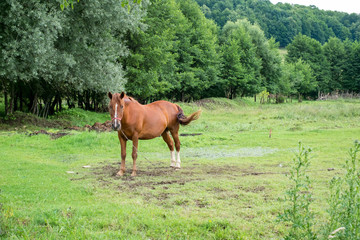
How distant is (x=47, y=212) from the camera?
5844mm

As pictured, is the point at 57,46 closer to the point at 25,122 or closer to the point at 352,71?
the point at 25,122

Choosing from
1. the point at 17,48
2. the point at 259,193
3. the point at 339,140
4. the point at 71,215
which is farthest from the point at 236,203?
the point at 17,48

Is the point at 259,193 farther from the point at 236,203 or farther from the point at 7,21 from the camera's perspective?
the point at 7,21

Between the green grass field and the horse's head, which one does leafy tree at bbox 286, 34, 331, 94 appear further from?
the horse's head

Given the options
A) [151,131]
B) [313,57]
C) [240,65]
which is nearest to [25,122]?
[151,131]

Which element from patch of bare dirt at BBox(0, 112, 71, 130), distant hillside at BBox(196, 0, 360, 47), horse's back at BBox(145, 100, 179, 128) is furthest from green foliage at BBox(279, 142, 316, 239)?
distant hillside at BBox(196, 0, 360, 47)

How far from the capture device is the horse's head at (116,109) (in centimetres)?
960

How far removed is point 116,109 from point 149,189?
2.72 metres

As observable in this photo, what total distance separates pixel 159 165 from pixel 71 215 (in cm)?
648

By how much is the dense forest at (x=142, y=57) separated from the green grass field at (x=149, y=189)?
4701mm

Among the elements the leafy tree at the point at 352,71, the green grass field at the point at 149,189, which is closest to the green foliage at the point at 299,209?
the green grass field at the point at 149,189

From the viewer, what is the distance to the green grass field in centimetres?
548

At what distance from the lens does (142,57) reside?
111 ft

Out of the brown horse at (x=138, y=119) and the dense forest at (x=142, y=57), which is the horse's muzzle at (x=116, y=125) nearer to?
the brown horse at (x=138, y=119)
